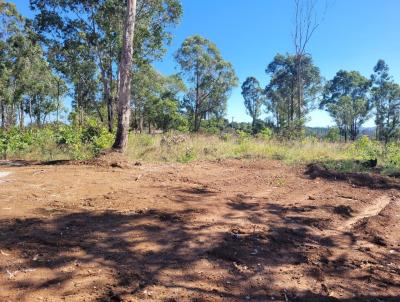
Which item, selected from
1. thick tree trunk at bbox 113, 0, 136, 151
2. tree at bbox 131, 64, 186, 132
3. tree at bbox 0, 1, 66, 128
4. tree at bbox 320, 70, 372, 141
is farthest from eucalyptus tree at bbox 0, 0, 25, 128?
tree at bbox 320, 70, 372, 141

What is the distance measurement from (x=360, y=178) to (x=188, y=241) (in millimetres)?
5380

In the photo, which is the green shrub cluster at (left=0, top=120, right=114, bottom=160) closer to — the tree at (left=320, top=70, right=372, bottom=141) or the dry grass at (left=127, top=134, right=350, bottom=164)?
the dry grass at (left=127, top=134, right=350, bottom=164)

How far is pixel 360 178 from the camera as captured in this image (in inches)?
286

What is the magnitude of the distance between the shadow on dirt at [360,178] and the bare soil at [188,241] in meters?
0.86

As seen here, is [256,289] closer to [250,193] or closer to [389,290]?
[389,290]

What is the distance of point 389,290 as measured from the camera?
2.62 metres

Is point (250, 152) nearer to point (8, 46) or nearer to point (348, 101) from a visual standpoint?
point (8, 46)

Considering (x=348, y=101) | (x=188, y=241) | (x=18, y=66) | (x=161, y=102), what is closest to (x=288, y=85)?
(x=348, y=101)

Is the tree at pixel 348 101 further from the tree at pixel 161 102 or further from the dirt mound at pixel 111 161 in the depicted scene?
the dirt mound at pixel 111 161

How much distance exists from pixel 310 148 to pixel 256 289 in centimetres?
1033

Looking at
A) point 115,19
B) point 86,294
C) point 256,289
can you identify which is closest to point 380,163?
point 256,289

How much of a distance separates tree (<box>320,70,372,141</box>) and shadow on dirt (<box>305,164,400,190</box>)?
31.4 meters

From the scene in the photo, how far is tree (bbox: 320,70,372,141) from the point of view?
3666cm

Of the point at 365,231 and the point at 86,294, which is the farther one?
the point at 365,231
